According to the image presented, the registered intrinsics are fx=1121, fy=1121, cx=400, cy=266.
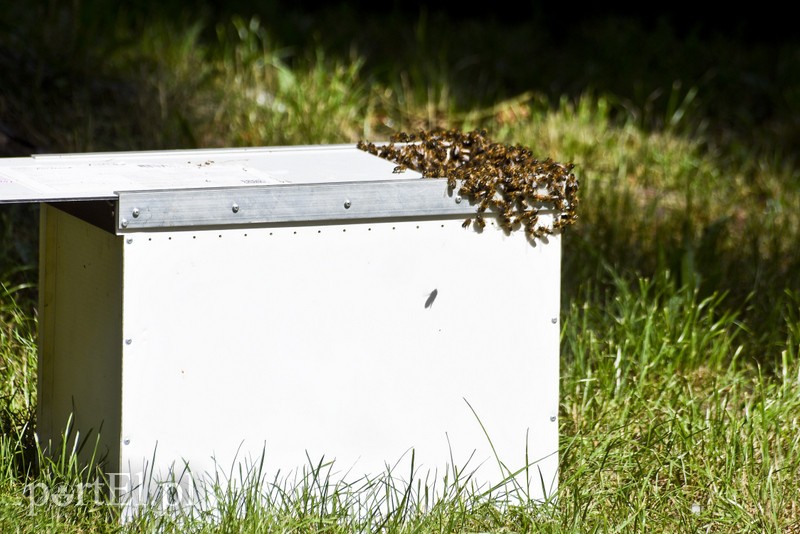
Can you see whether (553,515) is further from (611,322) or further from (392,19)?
(392,19)

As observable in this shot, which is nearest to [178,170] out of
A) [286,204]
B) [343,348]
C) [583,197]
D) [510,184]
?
[286,204]

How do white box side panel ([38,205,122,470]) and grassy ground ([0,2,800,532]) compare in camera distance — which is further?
grassy ground ([0,2,800,532])

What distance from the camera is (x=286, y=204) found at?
233 cm

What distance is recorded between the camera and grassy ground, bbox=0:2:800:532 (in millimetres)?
2623

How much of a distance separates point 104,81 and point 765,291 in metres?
3.17

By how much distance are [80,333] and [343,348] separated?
0.61 metres

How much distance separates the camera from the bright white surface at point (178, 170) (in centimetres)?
228

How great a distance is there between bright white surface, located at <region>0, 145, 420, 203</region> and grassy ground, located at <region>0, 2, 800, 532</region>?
0.62m

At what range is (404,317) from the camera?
246 centimetres

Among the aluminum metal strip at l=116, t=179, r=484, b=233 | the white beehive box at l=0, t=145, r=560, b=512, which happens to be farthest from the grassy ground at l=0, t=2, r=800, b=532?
the aluminum metal strip at l=116, t=179, r=484, b=233

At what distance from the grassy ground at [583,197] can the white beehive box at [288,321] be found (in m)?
0.11

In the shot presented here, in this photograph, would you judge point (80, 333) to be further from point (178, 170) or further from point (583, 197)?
point (583, 197)

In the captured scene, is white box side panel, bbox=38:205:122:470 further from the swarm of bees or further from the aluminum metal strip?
the swarm of bees

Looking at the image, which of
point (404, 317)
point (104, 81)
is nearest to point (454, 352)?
point (404, 317)
